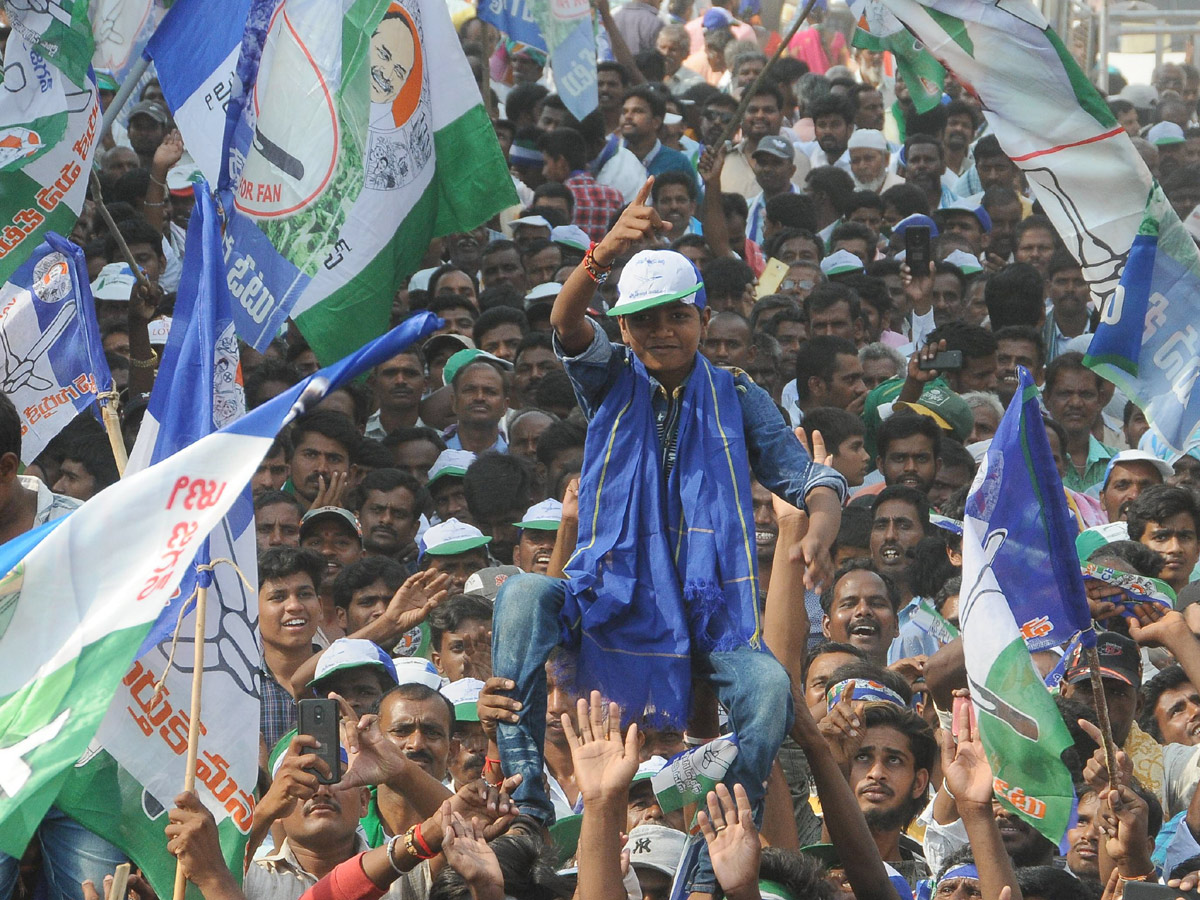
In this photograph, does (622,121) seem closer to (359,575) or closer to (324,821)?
(359,575)

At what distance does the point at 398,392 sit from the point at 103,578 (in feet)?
18.2

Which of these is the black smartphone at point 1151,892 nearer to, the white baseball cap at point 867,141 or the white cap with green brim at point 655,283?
the white cap with green brim at point 655,283

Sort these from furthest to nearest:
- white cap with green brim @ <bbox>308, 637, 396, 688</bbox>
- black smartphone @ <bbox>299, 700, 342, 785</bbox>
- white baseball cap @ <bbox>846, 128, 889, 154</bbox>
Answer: white baseball cap @ <bbox>846, 128, 889, 154</bbox>
white cap with green brim @ <bbox>308, 637, 396, 688</bbox>
black smartphone @ <bbox>299, 700, 342, 785</bbox>

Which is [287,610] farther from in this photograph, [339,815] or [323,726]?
[323,726]

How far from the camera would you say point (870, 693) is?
6109mm

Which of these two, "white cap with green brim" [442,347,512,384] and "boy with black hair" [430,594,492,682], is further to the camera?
"white cap with green brim" [442,347,512,384]

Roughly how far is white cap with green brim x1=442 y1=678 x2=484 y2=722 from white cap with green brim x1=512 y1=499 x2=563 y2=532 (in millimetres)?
1009

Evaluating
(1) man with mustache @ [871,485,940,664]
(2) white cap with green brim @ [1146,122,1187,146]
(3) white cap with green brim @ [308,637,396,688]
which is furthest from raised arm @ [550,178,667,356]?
(2) white cap with green brim @ [1146,122,1187,146]

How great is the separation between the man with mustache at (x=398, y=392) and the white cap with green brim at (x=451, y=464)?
0.67m

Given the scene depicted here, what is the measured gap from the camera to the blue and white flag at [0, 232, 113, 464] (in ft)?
24.8

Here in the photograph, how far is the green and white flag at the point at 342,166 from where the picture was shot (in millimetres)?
7199

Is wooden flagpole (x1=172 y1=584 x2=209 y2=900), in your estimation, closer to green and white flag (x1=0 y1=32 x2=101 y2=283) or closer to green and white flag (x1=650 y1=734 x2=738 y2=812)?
green and white flag (x1=650 y1=734 x2=738 y2=812)

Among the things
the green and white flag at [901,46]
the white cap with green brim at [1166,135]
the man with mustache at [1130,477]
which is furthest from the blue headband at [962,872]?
the white cap with green brim at [1166,135]

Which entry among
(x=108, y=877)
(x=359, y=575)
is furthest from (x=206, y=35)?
(x=108, y=877)
